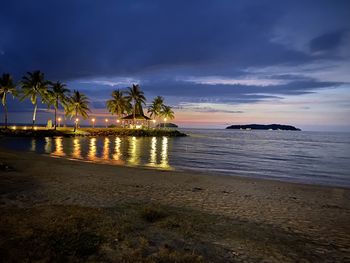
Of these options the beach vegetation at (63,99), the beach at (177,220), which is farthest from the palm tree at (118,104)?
the beach at (177,220)

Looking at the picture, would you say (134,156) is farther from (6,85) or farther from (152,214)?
(6,85)

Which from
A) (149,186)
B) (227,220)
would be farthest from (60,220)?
(149,186)

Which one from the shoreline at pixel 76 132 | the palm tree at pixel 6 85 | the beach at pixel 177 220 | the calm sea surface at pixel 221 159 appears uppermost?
the palm tree at pixel 6 85

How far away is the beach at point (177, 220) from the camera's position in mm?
5355

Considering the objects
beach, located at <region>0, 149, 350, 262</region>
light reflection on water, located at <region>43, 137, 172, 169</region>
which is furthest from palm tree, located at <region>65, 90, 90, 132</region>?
beach, located at <region>0, 149, 350, 262</region>

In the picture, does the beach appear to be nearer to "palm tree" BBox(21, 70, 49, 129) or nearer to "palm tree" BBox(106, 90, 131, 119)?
"palm tree" BBox(21, 70, 49, 129)

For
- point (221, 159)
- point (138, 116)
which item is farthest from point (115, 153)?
point (138, 116)

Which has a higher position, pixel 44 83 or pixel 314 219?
Answer: pixel 44 83

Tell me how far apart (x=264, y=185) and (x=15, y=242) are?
499 inches

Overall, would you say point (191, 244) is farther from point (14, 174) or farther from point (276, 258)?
point (14, 174)

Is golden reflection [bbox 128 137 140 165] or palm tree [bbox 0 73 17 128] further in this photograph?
palm tree [bbox 0 73 17 128]

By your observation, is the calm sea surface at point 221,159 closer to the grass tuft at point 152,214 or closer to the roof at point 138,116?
the grass tuft at point 152,214

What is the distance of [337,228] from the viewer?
789cm

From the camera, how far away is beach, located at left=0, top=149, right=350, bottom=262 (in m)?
5.36
